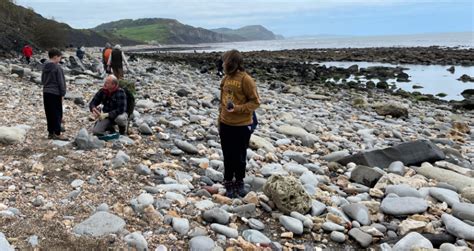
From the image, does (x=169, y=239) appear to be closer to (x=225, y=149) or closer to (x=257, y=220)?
(x=257, y=220)

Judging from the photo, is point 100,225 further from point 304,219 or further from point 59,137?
point 59,137

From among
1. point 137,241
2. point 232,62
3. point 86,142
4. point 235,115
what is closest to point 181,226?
point 137,241

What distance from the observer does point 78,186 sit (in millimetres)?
5727

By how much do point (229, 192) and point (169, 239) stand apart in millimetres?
1533

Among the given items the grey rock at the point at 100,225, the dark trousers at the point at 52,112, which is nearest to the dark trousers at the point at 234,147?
the grey rock at the point at 100,225

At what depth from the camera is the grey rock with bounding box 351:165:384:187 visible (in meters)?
6.94

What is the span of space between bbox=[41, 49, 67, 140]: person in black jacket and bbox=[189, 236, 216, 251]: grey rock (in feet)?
14.8

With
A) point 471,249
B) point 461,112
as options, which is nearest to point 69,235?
point 471,249

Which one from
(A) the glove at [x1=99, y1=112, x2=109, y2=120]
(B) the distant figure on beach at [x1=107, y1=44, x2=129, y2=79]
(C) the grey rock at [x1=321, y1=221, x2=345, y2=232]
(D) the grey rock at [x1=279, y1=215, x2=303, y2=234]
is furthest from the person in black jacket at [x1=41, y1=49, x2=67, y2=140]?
(B) the distant figure on beach at [x1=107, y1=44, x2=129, y2=79]

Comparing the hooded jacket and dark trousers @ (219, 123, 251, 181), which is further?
the hooded jacket

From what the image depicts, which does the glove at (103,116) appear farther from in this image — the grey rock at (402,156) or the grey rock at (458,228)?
the grey rock at (458,228)

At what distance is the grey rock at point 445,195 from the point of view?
19.9 ft

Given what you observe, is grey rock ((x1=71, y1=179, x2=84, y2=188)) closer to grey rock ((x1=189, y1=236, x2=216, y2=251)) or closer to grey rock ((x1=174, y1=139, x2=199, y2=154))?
grey rock ((x1=189, y1=236, x2=216, y2=251))

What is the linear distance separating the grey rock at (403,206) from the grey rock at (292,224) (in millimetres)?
1307
